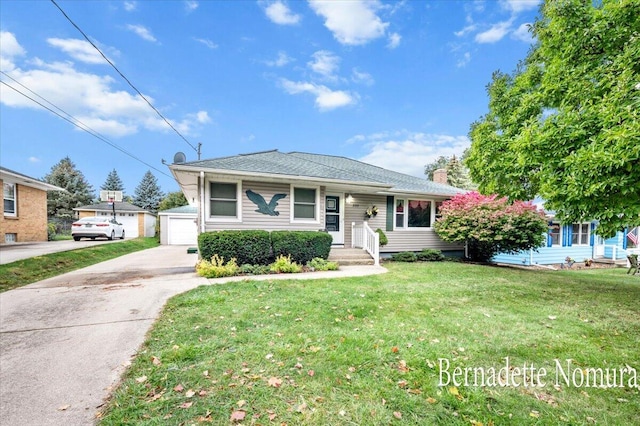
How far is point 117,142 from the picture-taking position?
18953 millimetres

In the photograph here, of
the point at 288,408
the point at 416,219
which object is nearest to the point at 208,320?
the point at 288,408

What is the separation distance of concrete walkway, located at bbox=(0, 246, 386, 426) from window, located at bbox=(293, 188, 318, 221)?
4011mm

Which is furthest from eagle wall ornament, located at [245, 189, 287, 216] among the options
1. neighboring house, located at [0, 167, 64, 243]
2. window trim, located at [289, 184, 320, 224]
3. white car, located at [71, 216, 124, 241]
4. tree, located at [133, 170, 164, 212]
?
tree, located at [133, 170, 164, 212]

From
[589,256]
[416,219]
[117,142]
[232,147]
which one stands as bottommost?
[589,256]

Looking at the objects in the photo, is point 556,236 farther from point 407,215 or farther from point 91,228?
point 91,228

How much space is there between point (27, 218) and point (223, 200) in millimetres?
13977

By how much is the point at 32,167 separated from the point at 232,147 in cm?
3611

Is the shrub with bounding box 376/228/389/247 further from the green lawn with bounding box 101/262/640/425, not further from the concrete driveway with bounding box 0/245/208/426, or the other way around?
the concrete driveway with bounding box 0/245/208/426

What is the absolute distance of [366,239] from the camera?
10.4 m

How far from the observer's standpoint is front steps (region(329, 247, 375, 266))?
374 inches

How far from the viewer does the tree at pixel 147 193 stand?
4522 centimetres

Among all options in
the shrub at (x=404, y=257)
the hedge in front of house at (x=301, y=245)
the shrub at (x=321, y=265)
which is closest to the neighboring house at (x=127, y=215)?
the hedge in front of house at (x=301, y=245)

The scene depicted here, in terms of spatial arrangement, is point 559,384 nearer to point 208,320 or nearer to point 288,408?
point 288,408

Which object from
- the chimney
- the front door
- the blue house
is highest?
the chimney
